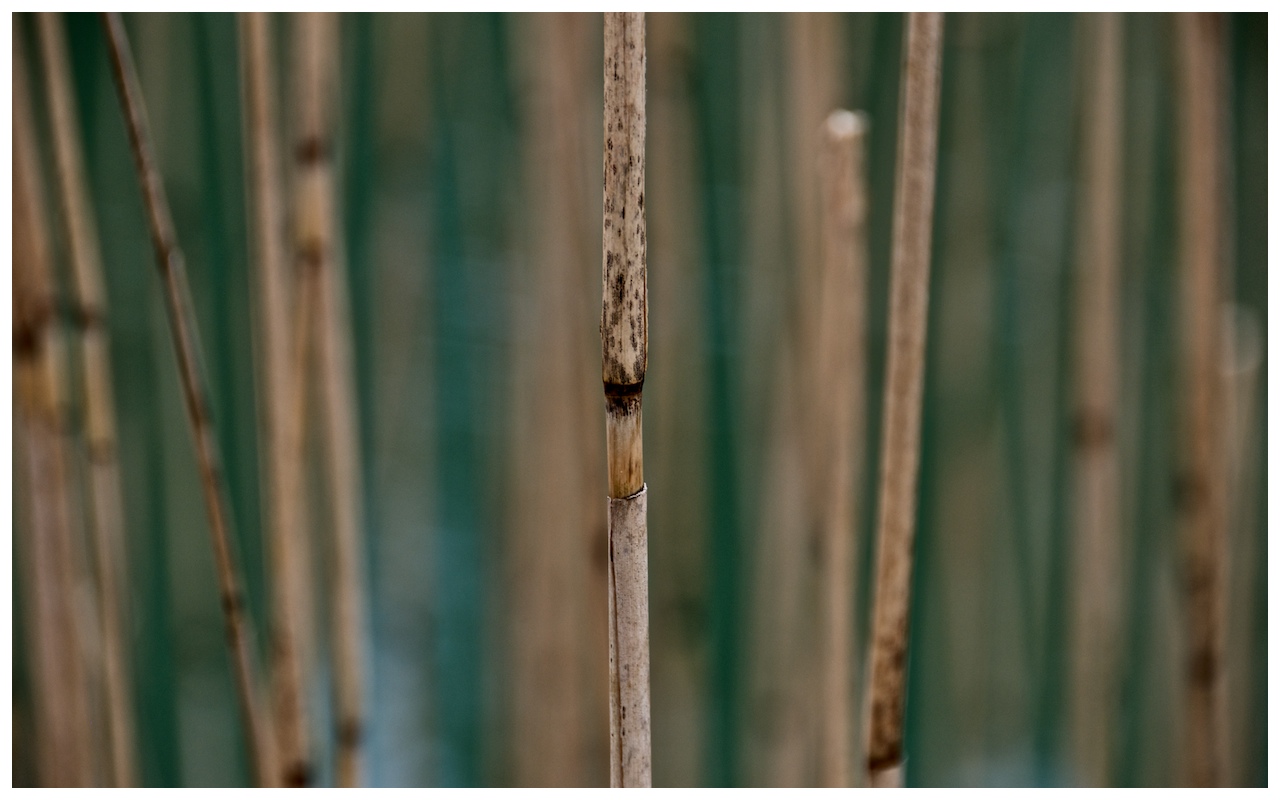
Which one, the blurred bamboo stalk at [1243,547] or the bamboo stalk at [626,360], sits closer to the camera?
the bamboo stalk at [626,360]

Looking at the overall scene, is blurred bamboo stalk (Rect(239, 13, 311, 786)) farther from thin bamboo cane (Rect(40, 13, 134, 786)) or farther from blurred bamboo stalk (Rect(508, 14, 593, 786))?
blurred bamboo stalk (Rect(508, 14, 593, 786))

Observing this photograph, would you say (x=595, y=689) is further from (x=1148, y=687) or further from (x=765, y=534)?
(x=1148, y=687)

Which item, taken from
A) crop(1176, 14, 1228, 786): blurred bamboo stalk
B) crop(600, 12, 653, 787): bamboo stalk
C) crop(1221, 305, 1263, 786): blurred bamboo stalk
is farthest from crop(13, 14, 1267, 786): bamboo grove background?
crop(600, 12, 653, 787): bamboo stalk

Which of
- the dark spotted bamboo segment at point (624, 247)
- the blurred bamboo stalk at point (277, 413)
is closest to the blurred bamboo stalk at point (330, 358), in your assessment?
the blurred bamboo stalk at point (277, 413)

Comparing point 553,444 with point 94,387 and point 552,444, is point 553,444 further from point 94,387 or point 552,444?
point 94,387

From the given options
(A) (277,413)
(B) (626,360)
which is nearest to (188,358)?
(A) (277,413)

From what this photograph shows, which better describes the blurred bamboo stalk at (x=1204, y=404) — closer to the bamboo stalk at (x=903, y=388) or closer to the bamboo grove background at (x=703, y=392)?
the bamboo grove background at (x=703, y=392)

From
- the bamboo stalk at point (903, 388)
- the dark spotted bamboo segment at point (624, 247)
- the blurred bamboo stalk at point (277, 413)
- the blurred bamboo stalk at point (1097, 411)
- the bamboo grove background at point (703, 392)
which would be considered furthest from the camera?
the bamboo grove background at point (703, 392)
